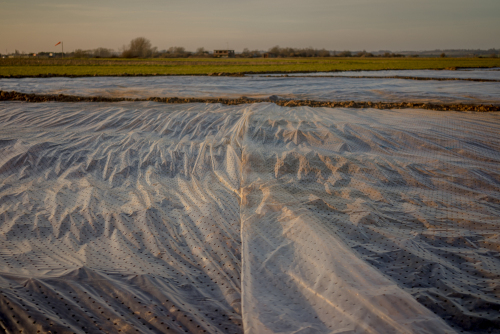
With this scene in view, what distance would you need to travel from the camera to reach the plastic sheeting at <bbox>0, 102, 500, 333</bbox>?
2.16 metres

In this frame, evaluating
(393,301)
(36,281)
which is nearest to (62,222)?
(36,281)

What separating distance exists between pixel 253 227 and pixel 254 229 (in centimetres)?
4

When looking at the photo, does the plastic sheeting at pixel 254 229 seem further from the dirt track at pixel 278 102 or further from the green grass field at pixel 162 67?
the green grass field at pixel 162 67

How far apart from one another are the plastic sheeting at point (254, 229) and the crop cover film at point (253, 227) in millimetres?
15

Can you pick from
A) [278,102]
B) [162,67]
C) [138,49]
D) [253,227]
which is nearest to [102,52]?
[138,49]

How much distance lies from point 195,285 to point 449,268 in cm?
202

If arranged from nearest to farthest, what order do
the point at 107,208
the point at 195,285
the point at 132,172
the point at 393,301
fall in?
1. the point at 393,301
2. the point at 195,285
3. the point at 107,208
4. the point at 132,172

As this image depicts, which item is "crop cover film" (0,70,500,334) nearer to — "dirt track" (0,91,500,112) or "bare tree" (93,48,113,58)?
"dirt track" (0,91,500,112)

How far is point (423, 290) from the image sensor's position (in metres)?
2.39

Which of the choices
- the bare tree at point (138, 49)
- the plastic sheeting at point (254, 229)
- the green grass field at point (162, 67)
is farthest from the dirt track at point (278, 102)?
the bare tree at point (138, 49)

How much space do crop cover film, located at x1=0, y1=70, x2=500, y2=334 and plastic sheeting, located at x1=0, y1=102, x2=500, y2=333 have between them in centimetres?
2

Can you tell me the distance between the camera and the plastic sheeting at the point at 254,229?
216 cm

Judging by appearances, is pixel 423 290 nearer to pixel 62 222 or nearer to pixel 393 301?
pixel 393 301

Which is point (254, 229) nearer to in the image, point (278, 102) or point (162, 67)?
point (278, 102)
